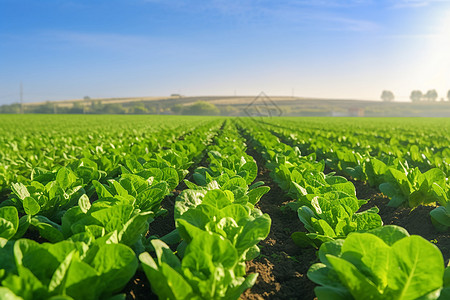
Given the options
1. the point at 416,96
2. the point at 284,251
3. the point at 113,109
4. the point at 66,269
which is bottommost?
the point at 284,251

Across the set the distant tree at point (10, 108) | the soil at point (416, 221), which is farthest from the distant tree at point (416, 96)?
the soil at point (416, 221)

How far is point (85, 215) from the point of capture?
210cm

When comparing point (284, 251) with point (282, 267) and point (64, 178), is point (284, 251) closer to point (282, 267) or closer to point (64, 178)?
point (282, 267)

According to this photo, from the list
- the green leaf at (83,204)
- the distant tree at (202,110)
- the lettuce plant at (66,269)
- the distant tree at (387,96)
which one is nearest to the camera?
the lettuce plant at (66,269)

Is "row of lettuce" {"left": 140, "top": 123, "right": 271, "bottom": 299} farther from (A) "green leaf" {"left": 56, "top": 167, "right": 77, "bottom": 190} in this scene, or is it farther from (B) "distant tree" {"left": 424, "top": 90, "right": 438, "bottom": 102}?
(B) "distant tree" {"left": 424, "top": 90, "right": 438, "bottom": 102}

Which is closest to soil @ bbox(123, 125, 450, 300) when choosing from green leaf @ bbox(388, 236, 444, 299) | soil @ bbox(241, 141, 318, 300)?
soil @ bbox(241, 141, 318, 300)

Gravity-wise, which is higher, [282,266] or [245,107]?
[245,107]

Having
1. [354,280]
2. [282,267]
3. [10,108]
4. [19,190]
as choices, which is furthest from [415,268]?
[10,108]

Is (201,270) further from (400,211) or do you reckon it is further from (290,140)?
(290,140)

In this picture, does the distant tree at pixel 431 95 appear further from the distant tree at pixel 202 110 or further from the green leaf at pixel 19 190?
the green leaf at pixel 19 190

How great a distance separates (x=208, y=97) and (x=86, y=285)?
13671 cm

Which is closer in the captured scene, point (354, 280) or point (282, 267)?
point (354, 280)

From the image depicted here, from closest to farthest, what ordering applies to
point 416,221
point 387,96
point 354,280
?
point 354,280 < point 416,221 < point 387,96

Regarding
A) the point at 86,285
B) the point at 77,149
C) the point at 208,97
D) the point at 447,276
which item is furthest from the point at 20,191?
the point at 208,97
